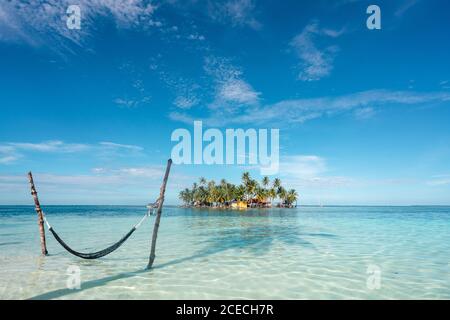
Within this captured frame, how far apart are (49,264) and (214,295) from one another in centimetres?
700

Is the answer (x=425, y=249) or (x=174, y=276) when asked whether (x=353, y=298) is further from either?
(x=425, y=249)

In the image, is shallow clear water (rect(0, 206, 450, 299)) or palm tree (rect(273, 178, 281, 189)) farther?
palm tree (rect(273, 178, 281, 189))

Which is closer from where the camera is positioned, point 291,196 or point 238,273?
point 238,273

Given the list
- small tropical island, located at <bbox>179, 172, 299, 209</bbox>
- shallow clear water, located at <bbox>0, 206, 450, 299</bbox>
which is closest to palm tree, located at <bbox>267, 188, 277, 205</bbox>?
small tropical island, located at <bbox>179, 172, 299, 209</bbox>

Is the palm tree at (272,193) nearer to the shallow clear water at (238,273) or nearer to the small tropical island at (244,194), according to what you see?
the small tropical island at (244,194)

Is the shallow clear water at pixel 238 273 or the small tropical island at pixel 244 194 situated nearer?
the shallow clear water at pixel 238 273

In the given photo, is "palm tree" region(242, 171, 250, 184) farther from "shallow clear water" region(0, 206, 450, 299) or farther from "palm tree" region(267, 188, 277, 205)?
"shallow clear water" region(0, 206, 450, 299)

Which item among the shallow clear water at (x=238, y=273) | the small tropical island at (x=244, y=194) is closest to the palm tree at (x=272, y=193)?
the small tropical island at (x=244, y=194)

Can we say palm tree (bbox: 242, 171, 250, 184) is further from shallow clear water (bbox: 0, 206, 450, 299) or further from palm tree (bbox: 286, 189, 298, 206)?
shallow clear water (bbox: 0, 206, 450, 299)

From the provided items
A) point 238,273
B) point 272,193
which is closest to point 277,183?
point 272,193

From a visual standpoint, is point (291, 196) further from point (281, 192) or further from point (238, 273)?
point (238, 273)

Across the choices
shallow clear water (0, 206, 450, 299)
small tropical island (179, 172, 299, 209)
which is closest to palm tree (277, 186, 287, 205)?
small tropical island (179, 172, 299, 209)
